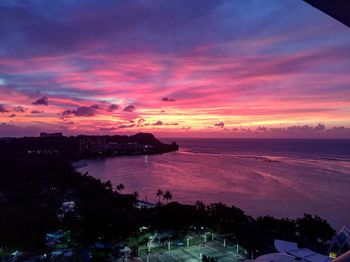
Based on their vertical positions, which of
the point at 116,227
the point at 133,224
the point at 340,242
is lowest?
the point at 340,242

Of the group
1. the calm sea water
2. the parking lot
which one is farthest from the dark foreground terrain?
the calm sea water

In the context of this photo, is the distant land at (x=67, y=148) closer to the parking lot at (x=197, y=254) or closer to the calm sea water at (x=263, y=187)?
the calm sea water at (x=263, y=187)

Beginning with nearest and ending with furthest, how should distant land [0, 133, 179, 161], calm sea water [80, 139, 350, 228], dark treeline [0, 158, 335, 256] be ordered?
dark treeline [0, 158, 335, 256] < calm sea water [80, 139, 350, 228] < distant land [0, 133, 179, 161]

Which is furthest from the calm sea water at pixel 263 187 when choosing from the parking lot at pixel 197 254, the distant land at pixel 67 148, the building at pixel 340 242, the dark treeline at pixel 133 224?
the distant land at pixel 67 148

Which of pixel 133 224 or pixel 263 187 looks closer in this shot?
pixel 133 224

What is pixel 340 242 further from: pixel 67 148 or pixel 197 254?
pixel 67 148

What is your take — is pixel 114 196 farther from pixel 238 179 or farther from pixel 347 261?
pixel 347 261

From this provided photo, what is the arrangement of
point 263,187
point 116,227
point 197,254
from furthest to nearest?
point 263,187, point 116,227, point 197,254

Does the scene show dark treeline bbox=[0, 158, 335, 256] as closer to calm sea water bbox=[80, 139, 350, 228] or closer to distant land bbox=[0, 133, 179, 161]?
calm sea water bbox=[80, 139, 350, 228]

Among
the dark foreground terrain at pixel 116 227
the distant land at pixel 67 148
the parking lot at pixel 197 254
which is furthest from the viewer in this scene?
the distant land at pixel 67 148

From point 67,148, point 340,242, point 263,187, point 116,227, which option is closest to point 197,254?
point 116,227

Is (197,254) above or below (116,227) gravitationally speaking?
below

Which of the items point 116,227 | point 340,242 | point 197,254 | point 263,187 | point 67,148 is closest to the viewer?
point 197,254

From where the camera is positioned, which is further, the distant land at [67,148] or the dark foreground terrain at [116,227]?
the distant land at [67,148]
